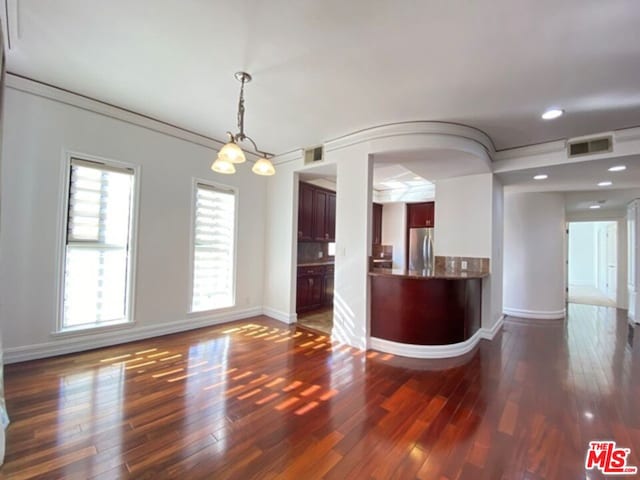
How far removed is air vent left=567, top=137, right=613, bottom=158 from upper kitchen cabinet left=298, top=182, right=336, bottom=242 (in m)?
3.83

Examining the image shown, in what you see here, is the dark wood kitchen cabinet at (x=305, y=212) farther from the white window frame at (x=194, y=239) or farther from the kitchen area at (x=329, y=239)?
the white window frame at (x=194, y=239)

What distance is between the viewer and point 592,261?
10.2m

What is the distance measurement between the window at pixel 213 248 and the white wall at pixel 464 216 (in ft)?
11.1

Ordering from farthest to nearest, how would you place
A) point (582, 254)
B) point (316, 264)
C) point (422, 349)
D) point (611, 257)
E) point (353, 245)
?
1. point (582, 254)
2. point (611, 257)
3. point (316, 264)
4. point (353, 245)
5. point (422, 349)

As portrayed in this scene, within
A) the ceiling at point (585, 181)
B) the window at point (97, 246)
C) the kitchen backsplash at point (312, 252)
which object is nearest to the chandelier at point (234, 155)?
the window at point (97, 246)

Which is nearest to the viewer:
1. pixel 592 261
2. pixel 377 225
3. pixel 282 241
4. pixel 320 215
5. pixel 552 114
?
pixel 552 114

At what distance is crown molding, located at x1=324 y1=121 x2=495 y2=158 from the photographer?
10.9 ft

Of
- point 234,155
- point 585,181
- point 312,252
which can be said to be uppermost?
point 585,181

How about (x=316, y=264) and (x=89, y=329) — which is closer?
(x=89, y=329)

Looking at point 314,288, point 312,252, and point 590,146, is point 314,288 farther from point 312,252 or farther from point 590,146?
point 590,146

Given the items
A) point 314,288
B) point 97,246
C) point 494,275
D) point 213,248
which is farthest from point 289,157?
point 494,275

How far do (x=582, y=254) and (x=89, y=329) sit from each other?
563 inches

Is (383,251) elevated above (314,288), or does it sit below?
above

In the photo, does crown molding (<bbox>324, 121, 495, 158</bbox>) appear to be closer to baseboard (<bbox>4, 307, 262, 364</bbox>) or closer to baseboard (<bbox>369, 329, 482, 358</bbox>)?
baseboard (<bbox>369, 329, 482, 358</bbox>)
